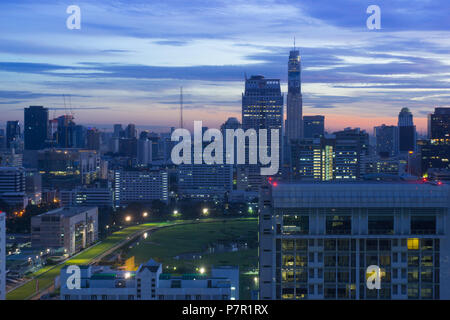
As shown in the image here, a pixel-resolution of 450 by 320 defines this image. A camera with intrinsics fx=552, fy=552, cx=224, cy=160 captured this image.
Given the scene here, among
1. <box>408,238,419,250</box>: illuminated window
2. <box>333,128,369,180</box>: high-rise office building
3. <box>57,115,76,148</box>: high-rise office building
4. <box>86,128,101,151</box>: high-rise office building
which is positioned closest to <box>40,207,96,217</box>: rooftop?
<box>408,238,419,250</box>: illuminated window

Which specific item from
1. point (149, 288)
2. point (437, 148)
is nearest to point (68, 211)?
point (149, 288)

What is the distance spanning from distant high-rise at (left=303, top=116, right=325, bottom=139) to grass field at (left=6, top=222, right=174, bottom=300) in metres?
18.9

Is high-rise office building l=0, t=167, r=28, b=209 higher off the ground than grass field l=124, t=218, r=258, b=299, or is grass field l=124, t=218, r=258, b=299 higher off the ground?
high-rise office building l=0, t=167, r=28, b=209

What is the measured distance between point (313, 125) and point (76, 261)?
81.6ft

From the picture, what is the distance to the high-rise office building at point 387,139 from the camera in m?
29.6

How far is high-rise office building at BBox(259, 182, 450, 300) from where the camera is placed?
390 centimetres

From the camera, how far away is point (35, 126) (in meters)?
33.4

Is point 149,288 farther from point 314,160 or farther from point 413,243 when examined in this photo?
point 314,160

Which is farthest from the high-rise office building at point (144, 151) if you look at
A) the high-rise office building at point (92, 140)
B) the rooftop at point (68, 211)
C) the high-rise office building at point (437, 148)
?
the rooftop at point (68, 211)

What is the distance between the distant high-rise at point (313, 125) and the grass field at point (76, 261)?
1892cm

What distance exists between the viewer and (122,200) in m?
22.1

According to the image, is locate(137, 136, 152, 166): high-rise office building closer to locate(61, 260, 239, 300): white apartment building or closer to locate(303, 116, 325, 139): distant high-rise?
locate(303, 116, 325, 139): distant high-rise

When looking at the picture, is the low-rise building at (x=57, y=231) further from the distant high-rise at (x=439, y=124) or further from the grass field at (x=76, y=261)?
the distant high-rise at (x=439, y=124)
